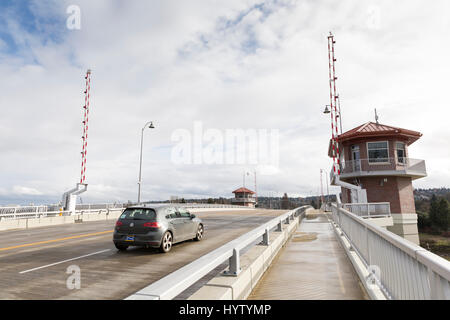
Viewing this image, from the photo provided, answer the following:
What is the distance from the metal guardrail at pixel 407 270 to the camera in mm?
2555

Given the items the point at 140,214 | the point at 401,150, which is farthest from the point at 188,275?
the point at 401,150

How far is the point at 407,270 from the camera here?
3.38 m

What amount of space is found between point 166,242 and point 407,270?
7506mm

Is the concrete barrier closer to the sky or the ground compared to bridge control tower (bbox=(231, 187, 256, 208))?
closer to the ground

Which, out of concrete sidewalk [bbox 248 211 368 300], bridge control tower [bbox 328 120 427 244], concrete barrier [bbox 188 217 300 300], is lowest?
concrete sidewalk [bbox 248 211 368 300]

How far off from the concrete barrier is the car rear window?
3793mm

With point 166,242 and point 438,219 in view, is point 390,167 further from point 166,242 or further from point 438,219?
point 438,219

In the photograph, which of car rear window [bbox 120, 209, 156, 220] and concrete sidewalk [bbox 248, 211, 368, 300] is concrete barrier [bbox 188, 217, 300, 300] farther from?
car rear window [bbox 120, 209, 156, 220]

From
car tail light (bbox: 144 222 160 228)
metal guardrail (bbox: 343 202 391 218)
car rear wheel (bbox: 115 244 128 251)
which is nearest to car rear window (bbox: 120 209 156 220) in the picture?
car tail light (bbox: 144 222 160 228)

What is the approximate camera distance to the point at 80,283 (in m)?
6.05

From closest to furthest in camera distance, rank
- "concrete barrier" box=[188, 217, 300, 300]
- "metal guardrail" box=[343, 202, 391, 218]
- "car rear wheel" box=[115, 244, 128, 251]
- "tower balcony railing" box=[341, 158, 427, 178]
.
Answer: "concrete barrier" box=[188, 217, 300, 300]
"car rear wheel" box=[115, 244, 128, 251]
"metal guardrail" box=[343, 202, 391, 218]
"tower balcony railing" box=[341, 158, 427, 178]

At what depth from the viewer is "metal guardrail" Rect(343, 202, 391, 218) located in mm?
20372
